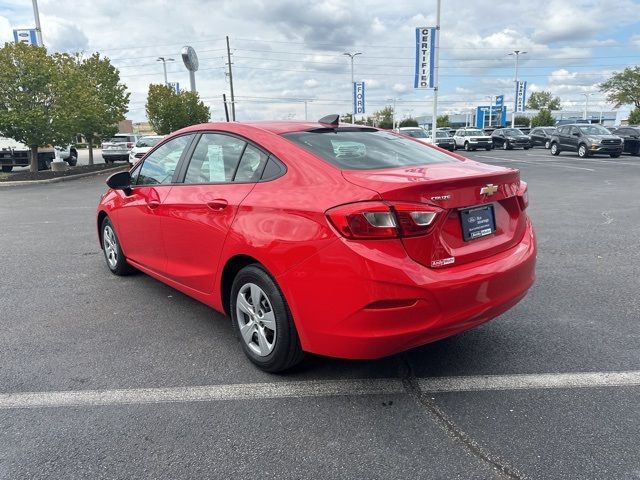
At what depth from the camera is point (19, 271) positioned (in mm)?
5695

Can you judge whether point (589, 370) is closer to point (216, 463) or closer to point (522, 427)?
point (522, 427)

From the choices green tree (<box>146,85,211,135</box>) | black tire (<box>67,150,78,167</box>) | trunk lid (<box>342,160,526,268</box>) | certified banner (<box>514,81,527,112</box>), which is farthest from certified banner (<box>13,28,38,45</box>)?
certified banner (<box>514,81,527,112</box>)


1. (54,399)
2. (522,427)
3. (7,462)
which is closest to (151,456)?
(7,462)

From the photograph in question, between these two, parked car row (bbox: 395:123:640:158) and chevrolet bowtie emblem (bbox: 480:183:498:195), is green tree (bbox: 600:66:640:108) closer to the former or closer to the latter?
parked car row (bbox: 395:123:640:158)

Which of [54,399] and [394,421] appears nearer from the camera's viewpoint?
[394,421]

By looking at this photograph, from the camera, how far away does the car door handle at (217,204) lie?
328cm

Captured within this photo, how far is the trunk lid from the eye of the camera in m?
2.57

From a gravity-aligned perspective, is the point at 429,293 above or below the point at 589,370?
above

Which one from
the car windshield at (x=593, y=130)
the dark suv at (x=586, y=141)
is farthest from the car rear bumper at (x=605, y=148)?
the car windshield at (x=593, y=130)

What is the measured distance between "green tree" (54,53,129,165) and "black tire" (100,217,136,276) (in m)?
14.8

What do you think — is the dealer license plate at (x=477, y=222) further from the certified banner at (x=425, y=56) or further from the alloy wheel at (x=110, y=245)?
the certified banner at (x=425, y=56)

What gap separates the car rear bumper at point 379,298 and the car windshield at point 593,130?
2671 cm

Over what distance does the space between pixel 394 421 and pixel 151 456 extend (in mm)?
1263

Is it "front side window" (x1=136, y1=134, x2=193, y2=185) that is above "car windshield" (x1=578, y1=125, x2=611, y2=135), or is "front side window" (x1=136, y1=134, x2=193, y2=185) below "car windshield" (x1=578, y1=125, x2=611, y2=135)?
above
